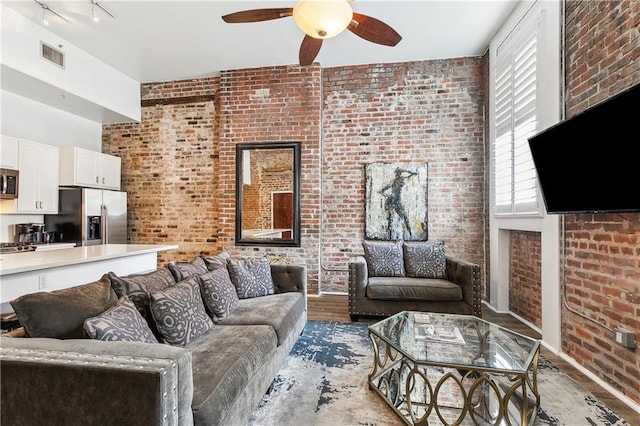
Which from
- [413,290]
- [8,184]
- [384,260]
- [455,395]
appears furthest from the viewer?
[8,184]

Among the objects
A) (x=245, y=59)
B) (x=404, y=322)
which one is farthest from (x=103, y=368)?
(x=245, y=59)

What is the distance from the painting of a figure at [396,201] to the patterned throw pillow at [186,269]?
2.70 m

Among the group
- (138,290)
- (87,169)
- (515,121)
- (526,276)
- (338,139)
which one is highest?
(338,139)

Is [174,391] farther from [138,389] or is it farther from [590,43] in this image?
[590,43]

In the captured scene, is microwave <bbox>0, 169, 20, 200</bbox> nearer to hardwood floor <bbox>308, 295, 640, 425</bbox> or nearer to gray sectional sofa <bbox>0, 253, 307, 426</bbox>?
gray sectional sofa <bbox>0, 253, 307, 426</bbox>

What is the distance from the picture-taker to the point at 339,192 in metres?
4.92

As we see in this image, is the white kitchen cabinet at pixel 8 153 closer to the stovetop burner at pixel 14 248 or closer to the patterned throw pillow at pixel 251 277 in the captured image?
the stovetop burner at pixel 14 248

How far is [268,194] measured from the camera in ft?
16.1

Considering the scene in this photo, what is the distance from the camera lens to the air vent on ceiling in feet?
12.8

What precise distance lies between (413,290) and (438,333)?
1.25 m

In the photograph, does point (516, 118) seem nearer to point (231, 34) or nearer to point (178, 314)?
point (231, 34)

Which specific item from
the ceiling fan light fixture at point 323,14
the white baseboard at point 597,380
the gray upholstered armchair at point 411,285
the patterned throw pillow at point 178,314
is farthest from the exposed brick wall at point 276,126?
the white baseboard at point 597,380

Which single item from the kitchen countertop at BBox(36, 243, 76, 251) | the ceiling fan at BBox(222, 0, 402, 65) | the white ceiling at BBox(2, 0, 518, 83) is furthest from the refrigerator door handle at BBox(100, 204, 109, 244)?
the ceiling fan at BBox(222, 0, 402, 65)

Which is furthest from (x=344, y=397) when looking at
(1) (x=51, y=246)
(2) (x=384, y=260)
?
(1) (x=51, y=246)
